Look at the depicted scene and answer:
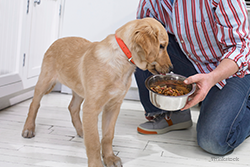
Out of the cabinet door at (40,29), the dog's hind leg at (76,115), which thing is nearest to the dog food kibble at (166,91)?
the dog's hind leg at (76,115)

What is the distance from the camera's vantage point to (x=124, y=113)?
2.62 metres

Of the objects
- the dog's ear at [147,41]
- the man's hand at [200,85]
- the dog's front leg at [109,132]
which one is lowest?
the dog's front leg at [109,132]

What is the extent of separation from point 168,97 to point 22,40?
1.65 m

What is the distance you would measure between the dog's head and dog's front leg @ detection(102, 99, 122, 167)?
311 mm

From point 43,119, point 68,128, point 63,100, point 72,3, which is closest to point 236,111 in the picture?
point 68,128

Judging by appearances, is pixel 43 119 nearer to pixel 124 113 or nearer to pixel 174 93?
pixel 124 113

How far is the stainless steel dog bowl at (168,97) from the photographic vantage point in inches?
56.7

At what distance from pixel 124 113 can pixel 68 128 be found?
2.38 feet

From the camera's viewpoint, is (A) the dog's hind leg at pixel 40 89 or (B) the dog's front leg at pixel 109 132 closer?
(B) the dog's front leg at pixel 109 132

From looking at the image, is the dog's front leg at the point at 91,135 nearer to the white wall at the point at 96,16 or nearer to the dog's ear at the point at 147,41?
the dog's ear at the point at 147,41

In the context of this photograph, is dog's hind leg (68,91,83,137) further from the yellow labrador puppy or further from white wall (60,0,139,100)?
white wall (60,0,139,100)

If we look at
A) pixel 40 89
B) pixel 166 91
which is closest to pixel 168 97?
pixel 166 91

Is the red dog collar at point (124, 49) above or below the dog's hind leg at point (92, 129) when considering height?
above

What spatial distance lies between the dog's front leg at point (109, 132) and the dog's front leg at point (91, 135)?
0.32 feet
